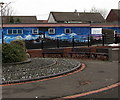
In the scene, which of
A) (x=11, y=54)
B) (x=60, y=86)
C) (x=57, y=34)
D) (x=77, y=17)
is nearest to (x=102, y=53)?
(x=11, y=54)

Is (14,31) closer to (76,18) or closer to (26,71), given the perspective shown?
(76,18)

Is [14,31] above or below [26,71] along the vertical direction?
above

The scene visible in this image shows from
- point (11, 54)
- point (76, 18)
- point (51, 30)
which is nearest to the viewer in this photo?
point (11, 54)

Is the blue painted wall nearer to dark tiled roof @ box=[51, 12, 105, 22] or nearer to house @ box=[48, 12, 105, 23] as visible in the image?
house @ box=[48, 12, 105, 23]

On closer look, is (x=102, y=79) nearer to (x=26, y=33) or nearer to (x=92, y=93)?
(x=92, y=93)

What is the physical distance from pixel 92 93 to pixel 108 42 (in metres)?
14.6

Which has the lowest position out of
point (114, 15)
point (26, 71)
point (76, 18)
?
point (26, 71)

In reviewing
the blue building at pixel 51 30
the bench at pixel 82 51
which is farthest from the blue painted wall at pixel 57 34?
the bench at pixel 82 51

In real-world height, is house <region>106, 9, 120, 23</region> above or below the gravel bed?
above

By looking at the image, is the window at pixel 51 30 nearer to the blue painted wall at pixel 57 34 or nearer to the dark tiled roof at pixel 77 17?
the blue painted wall at pixel 57 34

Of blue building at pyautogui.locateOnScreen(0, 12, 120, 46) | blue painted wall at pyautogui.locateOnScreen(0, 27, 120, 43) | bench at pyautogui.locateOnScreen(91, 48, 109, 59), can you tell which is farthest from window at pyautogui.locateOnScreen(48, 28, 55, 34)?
bench at pyautogui.locateOnScreen(91, 48, 109, 59)

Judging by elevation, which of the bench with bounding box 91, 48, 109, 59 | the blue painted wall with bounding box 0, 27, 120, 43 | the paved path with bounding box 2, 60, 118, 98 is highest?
the blue painted wall with bounding box 0, 27, 120, 43

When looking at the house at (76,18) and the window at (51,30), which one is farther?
the house at (76,18)

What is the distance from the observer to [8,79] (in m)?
7.24
